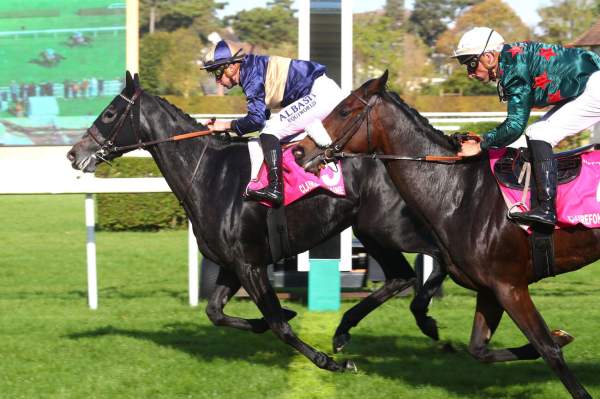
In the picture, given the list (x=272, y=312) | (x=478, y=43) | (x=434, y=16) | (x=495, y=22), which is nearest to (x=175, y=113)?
(x=272, y=312)

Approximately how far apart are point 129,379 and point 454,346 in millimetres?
2153

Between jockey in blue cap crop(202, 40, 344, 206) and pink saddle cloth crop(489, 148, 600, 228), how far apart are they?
4.69 feet

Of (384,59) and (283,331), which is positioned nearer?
(283,331)

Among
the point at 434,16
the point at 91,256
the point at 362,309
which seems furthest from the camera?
the point at 434,16

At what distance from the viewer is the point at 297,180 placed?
5.55 meters

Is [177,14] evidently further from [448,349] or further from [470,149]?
[470,149]

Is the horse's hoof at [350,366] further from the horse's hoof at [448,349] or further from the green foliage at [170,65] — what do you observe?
the green foliage at [170,65]

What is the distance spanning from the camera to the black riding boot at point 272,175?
536 cm

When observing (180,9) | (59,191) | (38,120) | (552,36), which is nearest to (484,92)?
(552,36)

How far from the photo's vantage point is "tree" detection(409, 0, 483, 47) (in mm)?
78562

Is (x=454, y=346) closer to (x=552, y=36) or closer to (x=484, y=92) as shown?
(x=484, y=92)

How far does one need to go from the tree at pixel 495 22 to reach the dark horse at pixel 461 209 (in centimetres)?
4883

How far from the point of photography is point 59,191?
7402mm

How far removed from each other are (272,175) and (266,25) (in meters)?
65.2
